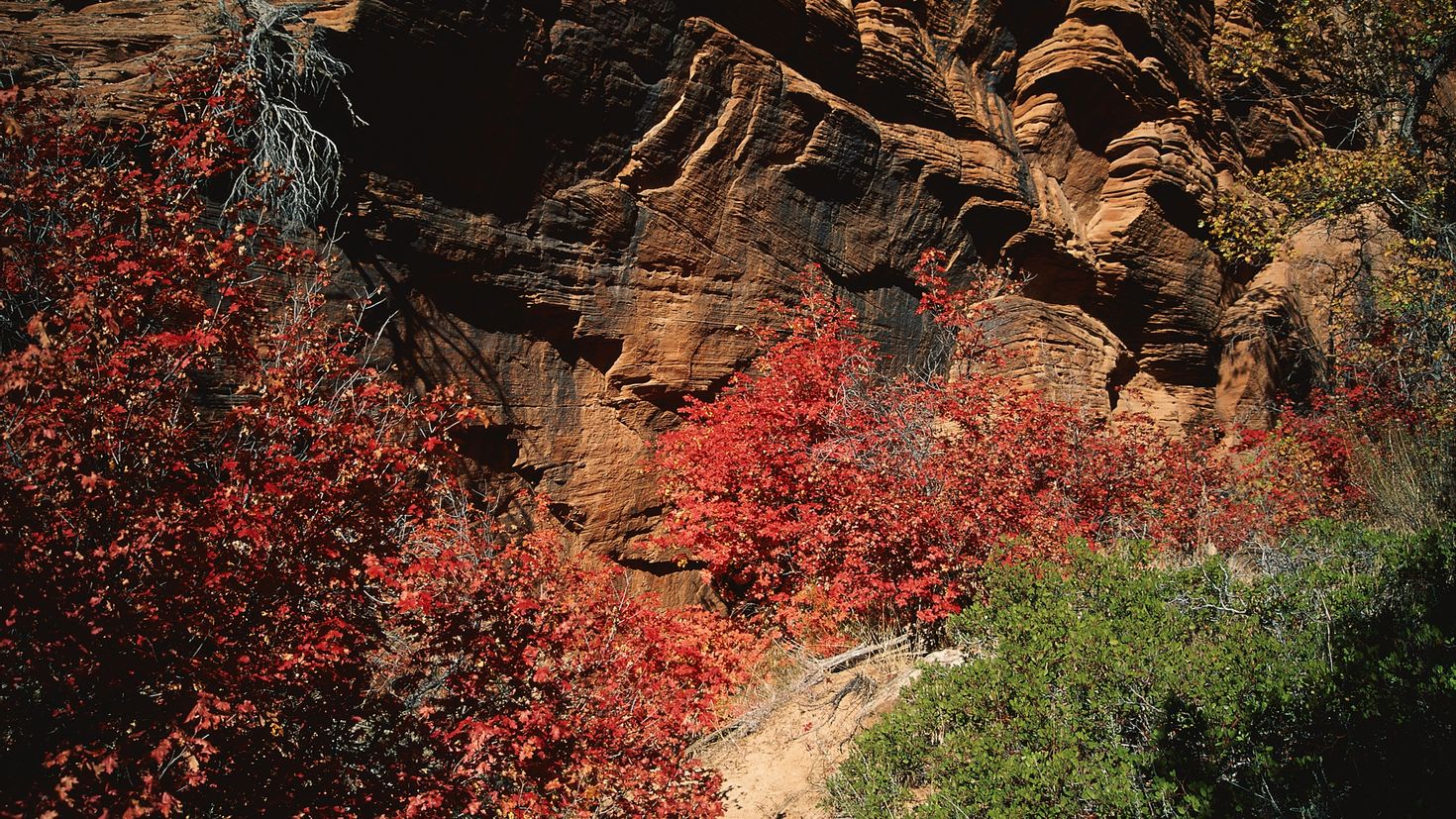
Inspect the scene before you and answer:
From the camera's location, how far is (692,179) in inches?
442

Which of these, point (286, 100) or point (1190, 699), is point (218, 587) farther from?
point (286, 100)

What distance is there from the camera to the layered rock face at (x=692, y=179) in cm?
902

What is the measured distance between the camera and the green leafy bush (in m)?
3.41

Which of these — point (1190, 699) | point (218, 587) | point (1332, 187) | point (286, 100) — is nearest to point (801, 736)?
point (1190, 699)

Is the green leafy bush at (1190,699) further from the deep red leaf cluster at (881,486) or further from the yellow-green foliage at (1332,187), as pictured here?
the yellow-green foliage at (1332,187)

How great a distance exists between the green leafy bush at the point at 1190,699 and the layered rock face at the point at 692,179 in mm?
6388

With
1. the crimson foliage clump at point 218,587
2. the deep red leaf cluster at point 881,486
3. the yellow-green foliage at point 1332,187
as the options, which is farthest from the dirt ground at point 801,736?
the yellow-green foliage at point 1332,187

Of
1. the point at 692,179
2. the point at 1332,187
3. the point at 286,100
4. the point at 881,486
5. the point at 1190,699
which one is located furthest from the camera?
the point at 1332,187

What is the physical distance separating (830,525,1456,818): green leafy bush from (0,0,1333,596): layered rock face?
6.39m

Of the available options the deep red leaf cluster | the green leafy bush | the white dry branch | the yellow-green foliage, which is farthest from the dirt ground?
the yellow-green foliage

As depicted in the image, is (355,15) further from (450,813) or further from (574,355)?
(450,813)

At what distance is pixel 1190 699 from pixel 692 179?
29.6 feet

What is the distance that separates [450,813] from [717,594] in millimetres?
7389

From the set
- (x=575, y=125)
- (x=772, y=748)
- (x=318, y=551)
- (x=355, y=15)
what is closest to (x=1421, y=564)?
(x=772, y=748)
